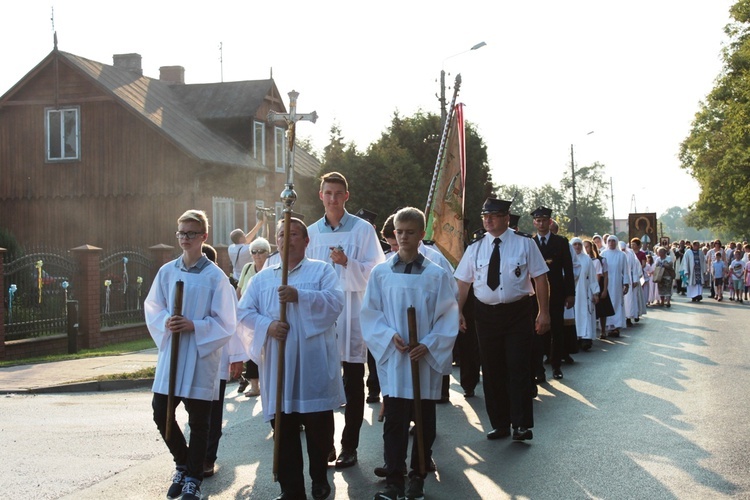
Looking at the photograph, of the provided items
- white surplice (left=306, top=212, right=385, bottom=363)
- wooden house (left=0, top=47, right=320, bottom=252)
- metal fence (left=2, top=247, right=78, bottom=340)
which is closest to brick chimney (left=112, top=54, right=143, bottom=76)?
wooden house (left=0, top=47, right=320, bottom=252)

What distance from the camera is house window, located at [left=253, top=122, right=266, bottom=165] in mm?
37312

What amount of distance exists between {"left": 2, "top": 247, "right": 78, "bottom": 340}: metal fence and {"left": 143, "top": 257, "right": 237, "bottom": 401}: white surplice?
10.6m

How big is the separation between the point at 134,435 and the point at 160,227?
78.4 feet

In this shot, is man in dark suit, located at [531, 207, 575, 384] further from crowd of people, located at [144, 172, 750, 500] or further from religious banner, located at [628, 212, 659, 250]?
religious banner, located at [628, 212, 659, 250]

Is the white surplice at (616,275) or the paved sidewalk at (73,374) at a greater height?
the white surplice at (616,275)

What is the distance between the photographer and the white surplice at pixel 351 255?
7.87 metres

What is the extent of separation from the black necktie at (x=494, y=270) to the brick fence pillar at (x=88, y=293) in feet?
37.2

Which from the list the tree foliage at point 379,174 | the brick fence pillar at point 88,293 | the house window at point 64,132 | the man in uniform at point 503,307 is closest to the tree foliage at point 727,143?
the tree foliage at point 379,174

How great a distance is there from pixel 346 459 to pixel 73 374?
7.65m

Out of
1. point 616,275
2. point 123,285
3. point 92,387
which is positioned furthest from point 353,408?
point 616,275

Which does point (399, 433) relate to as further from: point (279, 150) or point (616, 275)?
point (279, 150)

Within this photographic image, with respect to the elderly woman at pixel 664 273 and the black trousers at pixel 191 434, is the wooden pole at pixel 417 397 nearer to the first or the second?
the black trousers at pixel 191 434

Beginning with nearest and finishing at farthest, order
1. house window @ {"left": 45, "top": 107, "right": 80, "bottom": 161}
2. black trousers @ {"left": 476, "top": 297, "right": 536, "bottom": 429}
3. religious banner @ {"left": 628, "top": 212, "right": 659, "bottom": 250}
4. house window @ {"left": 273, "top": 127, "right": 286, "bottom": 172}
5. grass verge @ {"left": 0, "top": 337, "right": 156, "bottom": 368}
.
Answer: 1. black trousers @ {"left": 476, "top": 297, "right": 536, "bottom": 429}
2. grass verge @ {"left": 0, "top": 337, "right": 156, "bottom": 368}
3. house window @ {"left": 45, "top": 107, "right": 80, "bottom": 161}
4. religious banner @ {"left": 628, "top": 212, "right": 659, "bottom": 250}
5. house window @ {"left": 273, "top": 127, "right": 286, "bottom": 172}

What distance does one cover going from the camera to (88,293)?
18.2 meters
